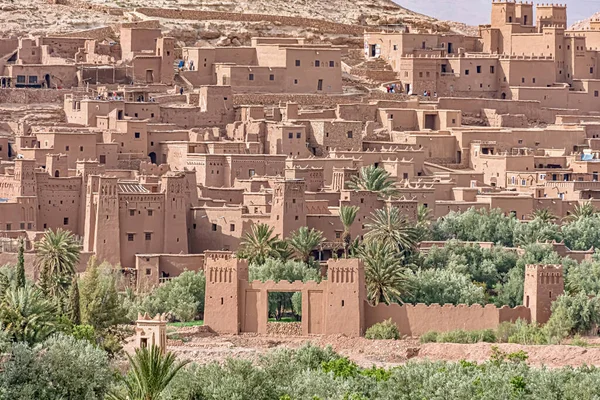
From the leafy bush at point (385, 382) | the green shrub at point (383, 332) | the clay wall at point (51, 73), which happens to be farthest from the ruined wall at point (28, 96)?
the leafy bush at point (385, 382)

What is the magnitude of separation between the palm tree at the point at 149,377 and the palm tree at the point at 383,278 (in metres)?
11.5

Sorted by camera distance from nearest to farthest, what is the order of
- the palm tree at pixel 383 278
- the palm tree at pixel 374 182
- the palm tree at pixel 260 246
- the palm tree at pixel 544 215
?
1. the palm tree at pixel 383 278
2. the palm tree at pixel 260 246
3. the palm tree at pixel 374 182
4. the palm tree at pixel 544 215

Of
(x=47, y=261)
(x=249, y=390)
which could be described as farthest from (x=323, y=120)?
(x=249, y=390)

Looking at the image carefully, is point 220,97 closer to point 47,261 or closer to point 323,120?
point 323,120

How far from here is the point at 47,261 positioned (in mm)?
50969

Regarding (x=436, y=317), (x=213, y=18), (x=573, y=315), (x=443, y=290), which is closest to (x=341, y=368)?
(x=436, y=317)

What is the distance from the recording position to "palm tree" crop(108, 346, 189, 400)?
3825 cm

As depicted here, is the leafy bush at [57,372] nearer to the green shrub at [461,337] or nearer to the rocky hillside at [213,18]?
the green shrub at [461,337]

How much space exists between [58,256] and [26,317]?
27.7 ft

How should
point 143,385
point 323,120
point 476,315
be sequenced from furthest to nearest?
point 323,120 → point 476,315 → point 143,385

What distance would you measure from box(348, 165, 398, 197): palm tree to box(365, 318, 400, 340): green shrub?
9396 millimetres

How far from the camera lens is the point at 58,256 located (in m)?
51.6

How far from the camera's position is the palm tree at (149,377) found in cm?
3825

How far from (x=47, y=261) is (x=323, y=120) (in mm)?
15779
